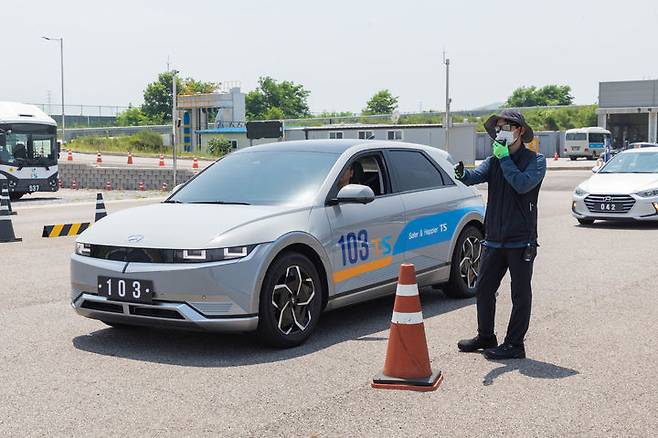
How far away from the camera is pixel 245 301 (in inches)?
245

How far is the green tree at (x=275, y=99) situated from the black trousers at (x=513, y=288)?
408ft

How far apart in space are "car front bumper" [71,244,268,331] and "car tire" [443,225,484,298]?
109 inches

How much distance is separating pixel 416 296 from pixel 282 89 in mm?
127820

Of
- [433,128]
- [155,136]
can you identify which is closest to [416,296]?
[433,128]

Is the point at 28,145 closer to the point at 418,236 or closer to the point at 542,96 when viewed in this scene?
the point at 418,236

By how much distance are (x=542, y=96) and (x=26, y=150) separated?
12563 centimetres

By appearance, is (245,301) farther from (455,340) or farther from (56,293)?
(56,293)

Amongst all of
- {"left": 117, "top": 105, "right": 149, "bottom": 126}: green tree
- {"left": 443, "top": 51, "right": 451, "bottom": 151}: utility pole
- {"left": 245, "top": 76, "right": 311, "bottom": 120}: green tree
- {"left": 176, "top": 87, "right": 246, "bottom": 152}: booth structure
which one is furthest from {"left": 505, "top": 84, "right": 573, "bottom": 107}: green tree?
{"left": 443, "top": 51, "right": 451, "bottom": 151}: utility pole

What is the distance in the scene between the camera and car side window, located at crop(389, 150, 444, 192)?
8.12m

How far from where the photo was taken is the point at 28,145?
2927 cm

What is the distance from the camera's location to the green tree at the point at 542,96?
474ft

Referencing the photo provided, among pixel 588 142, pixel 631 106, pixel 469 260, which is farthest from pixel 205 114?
pixel 469 260

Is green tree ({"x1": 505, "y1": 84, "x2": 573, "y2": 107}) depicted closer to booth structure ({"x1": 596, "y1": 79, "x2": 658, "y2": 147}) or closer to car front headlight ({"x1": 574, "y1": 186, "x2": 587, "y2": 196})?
booth structure ({"x1": 596, "y1": 79, "x2": 658, "y2": 147})

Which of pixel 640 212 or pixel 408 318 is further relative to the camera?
pixel 640 212
